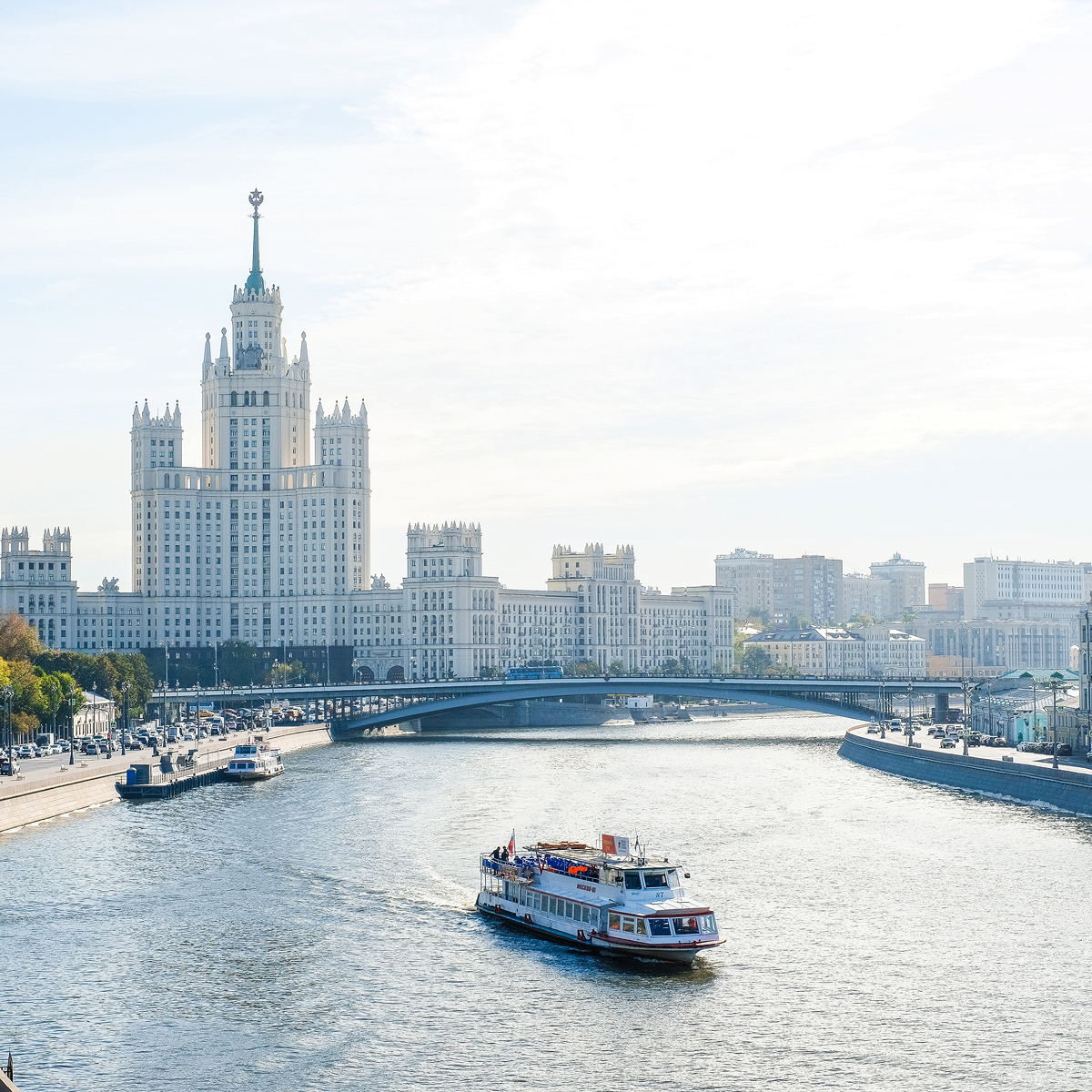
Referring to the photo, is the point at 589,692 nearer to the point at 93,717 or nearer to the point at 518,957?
the point at 93,717

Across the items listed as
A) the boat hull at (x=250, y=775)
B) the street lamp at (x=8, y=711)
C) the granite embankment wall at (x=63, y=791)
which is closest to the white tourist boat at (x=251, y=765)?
the boat hull at (x=250, y=775)

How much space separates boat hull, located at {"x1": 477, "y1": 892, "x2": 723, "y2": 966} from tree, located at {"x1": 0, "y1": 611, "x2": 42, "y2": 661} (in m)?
96.6

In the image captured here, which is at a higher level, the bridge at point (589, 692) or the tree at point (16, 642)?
A: the tree at point (16, 642)

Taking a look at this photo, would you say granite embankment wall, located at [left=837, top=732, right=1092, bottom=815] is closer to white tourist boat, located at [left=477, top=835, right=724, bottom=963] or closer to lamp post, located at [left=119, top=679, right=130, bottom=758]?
white tourist boat, located at [left=477, top=835, right=724, bottom=963]

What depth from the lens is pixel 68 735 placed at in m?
151

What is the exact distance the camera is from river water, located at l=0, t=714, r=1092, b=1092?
5200 cm

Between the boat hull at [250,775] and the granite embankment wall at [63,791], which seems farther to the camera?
the boat hull at [250,775]

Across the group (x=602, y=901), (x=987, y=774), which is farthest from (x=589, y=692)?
(x=602, y=901)

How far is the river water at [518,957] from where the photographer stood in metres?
52.0

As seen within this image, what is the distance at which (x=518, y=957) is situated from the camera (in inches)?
2596

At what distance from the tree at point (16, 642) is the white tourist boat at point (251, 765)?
34564 millimetres

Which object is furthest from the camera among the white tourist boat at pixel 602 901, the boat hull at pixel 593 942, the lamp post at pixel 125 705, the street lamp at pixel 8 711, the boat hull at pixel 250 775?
the lamp post at pixel 125 705

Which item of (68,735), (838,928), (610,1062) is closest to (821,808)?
(838,928)

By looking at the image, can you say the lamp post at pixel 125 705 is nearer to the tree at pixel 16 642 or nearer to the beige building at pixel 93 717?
the beige building at pixel 93 717
